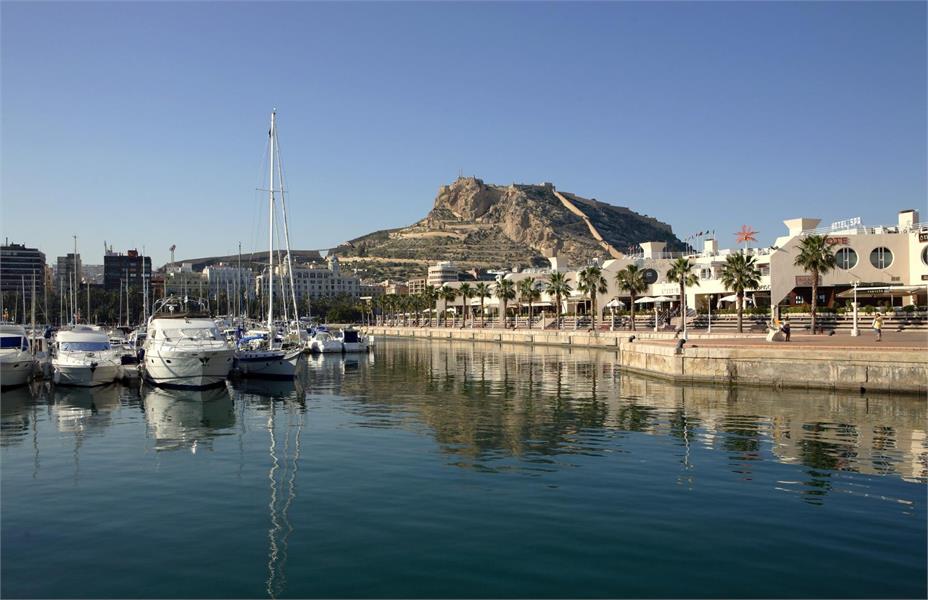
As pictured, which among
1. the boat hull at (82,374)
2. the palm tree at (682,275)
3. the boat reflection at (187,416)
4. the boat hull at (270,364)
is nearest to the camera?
the boat reflection at (187,416)

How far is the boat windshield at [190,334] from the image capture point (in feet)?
131

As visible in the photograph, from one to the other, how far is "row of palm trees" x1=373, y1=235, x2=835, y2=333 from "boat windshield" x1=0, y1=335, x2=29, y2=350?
4452 cm

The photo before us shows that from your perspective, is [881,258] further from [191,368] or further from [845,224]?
[191,368]

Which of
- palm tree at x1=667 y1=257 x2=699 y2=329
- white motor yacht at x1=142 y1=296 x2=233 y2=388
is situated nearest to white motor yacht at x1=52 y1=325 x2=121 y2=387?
white motor yacht at x1=142 y1=296 x2=233 y2=388

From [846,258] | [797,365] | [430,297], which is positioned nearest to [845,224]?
[846,258]

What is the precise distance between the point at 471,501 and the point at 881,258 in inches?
2756

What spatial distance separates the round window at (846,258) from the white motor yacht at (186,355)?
202ft

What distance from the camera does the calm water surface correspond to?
11.9 metres

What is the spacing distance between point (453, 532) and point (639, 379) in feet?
108

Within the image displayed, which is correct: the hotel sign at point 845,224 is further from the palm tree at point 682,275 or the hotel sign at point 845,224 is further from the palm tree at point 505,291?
the palm tree at point 505,291

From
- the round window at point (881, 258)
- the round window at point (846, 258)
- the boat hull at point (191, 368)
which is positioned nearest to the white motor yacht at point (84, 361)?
the boat hull at point (191, 368)

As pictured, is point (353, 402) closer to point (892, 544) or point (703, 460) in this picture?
point (703, 460)

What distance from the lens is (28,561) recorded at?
12.7 meters

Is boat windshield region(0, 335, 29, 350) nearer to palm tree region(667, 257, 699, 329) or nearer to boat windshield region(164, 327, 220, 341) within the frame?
boat windshield region(164, 327, 220, 341)
